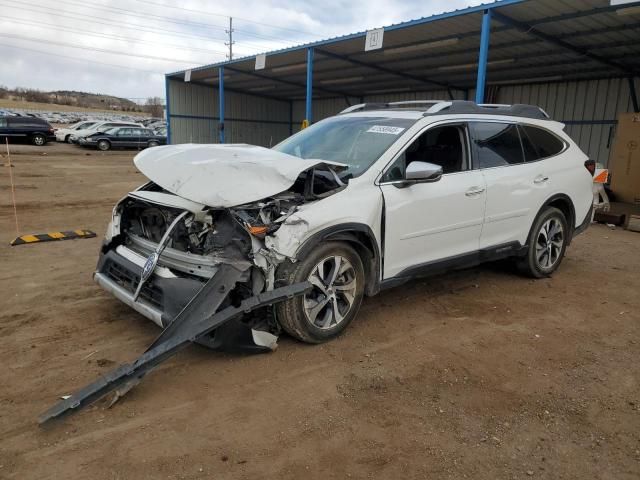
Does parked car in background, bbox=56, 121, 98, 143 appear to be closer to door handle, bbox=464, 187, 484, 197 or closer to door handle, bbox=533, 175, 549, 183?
door handle, bbox=533, 175, 549, 183

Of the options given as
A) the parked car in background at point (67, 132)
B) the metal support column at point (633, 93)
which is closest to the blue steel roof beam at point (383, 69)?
the metal support column at point (633, 93)

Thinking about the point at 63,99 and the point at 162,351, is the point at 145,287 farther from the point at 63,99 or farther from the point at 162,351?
the point at 63,99

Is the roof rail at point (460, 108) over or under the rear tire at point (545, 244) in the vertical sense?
over

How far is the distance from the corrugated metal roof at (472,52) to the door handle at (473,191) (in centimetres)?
622

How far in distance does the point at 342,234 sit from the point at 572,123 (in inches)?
Result: 665

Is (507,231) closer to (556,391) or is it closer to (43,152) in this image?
(556,391)

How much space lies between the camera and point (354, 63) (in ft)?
54.0

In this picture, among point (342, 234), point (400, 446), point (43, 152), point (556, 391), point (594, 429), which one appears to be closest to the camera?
point (400, 446)

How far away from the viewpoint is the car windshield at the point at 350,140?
4.23 m

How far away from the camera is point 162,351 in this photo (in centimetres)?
299

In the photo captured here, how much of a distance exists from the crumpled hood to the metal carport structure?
7.14 m

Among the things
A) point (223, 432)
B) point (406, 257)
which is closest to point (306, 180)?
point (406, 257)

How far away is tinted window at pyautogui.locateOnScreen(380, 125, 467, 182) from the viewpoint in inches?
171

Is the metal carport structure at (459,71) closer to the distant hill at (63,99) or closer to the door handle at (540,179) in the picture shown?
the door handle at (540,179)
